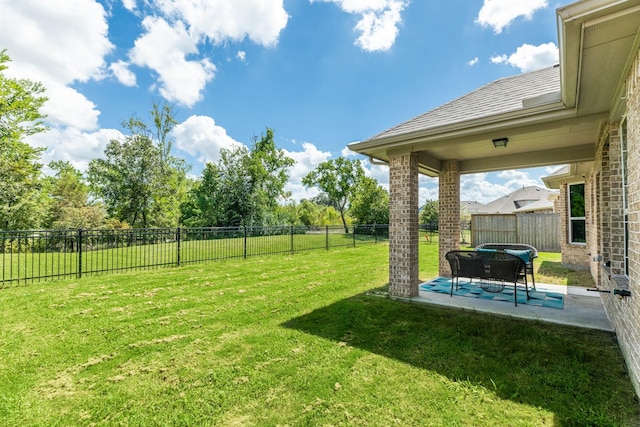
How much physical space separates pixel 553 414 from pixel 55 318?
5926 mm

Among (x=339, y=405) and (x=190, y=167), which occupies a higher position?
(x=190, y=167)

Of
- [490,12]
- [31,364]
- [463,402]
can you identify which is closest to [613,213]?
[463,402]

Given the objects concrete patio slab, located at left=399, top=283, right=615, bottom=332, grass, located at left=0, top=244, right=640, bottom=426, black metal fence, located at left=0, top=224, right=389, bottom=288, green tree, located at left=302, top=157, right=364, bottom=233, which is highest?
green tree, located at left=302, top=157, right=364, bottom=233

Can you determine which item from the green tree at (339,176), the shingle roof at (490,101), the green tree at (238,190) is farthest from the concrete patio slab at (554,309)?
the green tree at (339,176)

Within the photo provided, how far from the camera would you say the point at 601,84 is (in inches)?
110

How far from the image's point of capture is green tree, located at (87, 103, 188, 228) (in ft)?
59.7

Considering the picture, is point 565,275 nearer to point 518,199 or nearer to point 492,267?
point 492,267

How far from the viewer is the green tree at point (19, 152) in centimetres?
1423

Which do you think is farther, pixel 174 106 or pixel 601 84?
pixel 174 106

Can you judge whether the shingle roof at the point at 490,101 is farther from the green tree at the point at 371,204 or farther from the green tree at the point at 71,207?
the green tree at the point at 71,207

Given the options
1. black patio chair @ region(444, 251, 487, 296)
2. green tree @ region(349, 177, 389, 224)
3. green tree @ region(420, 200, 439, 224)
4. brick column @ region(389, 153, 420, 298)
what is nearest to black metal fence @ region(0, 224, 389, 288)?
brick column @ region(389, 153, 420, 298)

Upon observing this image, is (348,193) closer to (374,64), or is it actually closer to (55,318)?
(374,64)

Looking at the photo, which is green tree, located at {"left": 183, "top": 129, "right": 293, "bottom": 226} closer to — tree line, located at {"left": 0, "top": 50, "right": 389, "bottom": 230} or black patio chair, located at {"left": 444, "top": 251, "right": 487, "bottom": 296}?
tree line, located at {"left": 0, "top": 50, "right": 389, "bottom": 230}

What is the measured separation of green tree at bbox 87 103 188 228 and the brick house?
18.0 meters
